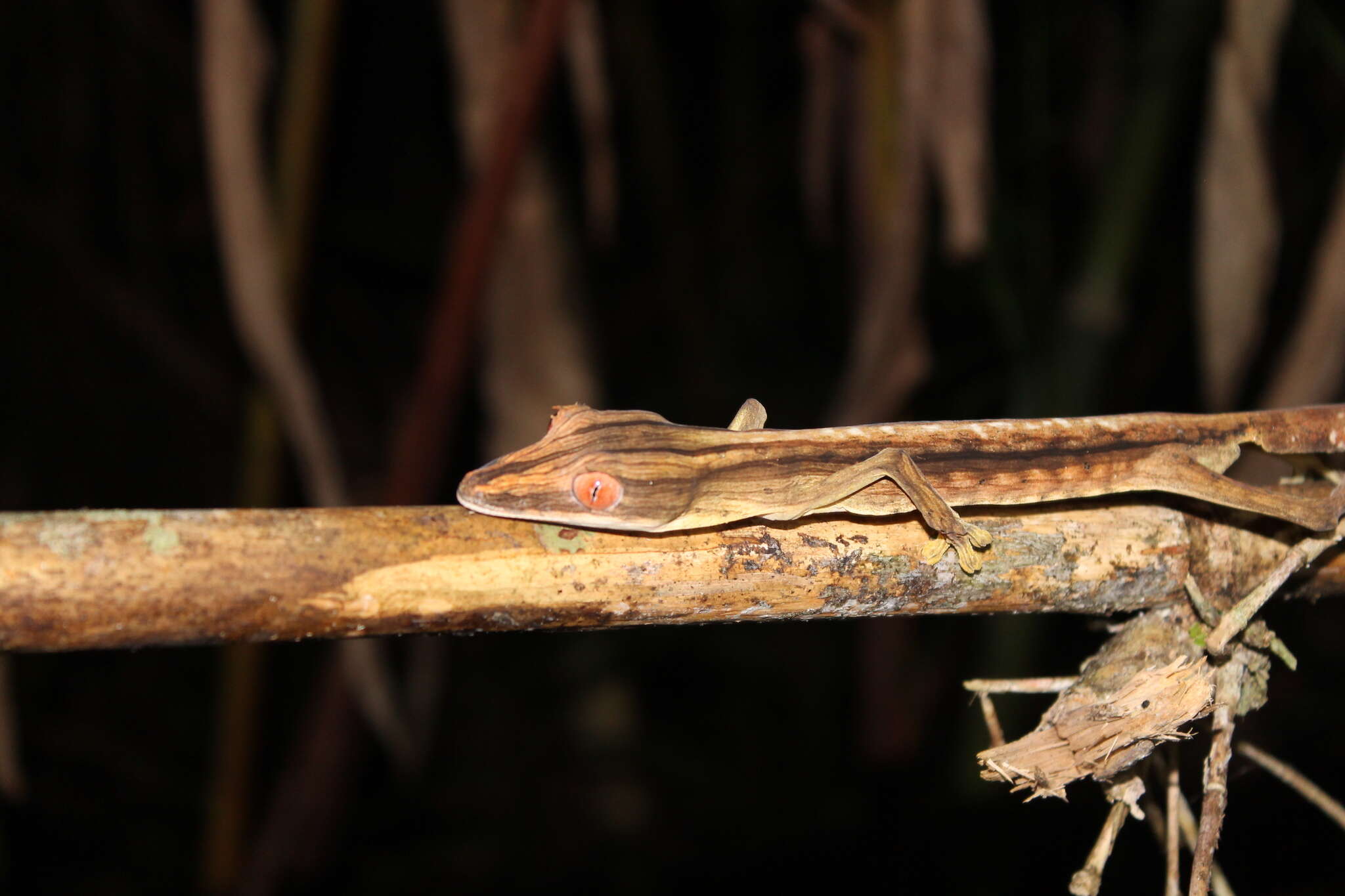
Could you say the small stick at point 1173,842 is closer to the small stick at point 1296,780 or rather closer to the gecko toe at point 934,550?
the small stick at point 1296,780

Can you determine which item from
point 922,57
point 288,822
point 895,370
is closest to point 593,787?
point 288,822

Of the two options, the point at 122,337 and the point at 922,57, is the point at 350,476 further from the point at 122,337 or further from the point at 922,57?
the point at 922,57

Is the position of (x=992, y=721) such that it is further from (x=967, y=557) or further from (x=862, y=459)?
(x=862, y=459)

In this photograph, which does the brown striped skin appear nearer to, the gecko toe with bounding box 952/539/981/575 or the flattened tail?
the flattened tail

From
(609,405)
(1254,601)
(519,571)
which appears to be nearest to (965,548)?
(1254,601)

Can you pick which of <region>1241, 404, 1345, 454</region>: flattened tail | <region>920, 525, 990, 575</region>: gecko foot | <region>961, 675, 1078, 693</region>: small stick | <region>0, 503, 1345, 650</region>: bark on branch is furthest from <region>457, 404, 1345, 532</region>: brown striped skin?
<region>961, 675, 1078, 693</region>: small stick
